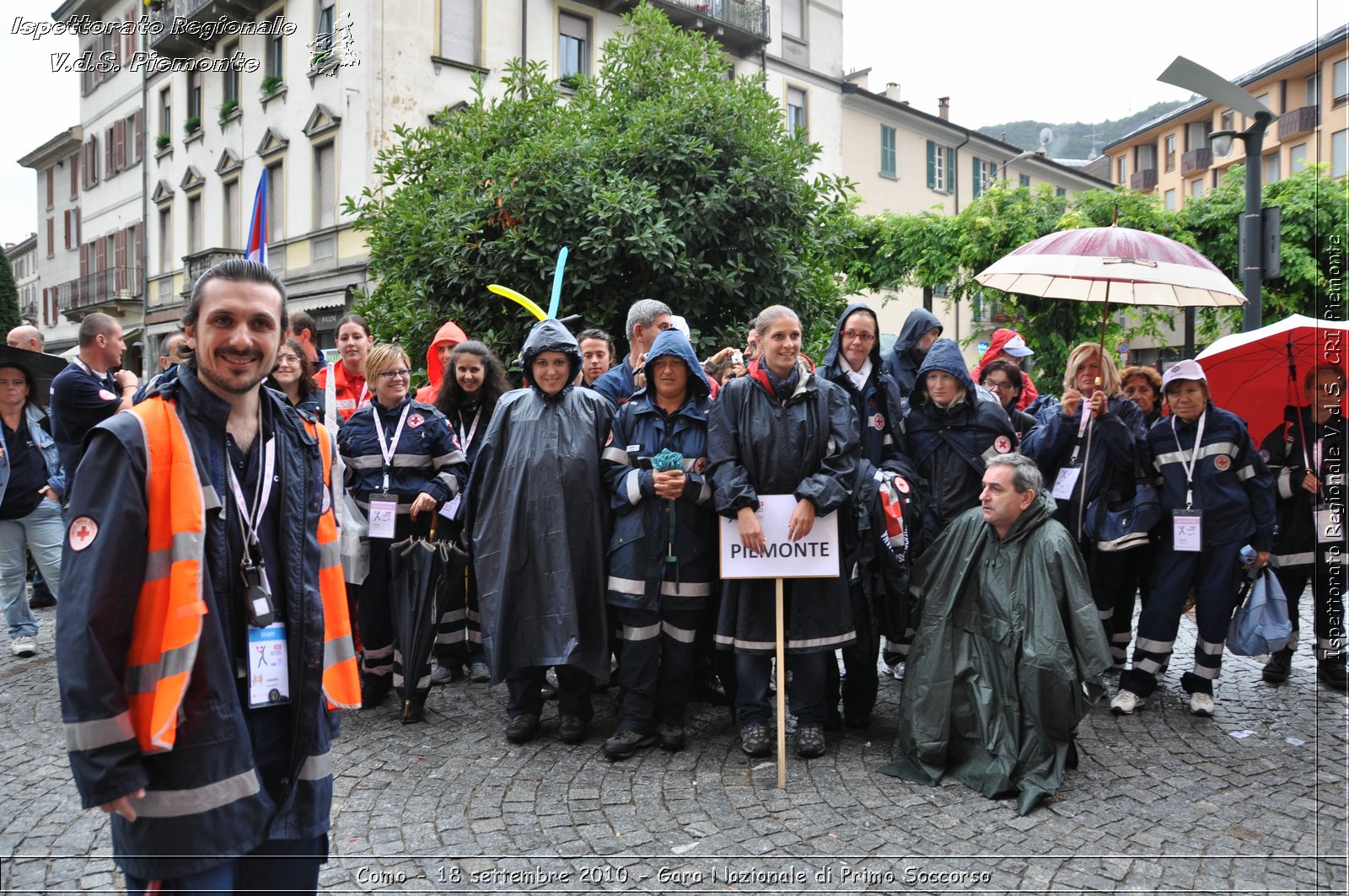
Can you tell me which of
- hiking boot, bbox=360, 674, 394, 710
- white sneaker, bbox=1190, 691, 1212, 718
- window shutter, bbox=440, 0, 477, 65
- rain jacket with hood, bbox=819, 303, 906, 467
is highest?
window shutter, bbox=440, 0, 477, 65

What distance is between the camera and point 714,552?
4844mm

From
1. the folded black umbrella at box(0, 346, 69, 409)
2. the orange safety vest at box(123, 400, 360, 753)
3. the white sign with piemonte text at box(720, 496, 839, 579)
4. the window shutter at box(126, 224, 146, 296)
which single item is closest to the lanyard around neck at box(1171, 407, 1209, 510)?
the white sign with piemonte text at box(720, 496, 839, 579)

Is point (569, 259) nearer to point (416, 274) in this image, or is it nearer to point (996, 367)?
point (416, 274)

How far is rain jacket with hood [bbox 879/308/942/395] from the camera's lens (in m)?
5.90

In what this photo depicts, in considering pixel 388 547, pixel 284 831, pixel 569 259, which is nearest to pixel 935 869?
pixel 284 831

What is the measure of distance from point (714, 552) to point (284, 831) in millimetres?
2872

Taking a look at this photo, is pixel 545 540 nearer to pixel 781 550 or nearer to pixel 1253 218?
pixel 781 550

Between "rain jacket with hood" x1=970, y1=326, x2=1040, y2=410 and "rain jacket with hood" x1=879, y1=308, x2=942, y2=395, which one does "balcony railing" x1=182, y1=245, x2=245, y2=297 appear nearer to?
"rain jacket with hood" x1=970, y1=326, x2=1040, y2=410

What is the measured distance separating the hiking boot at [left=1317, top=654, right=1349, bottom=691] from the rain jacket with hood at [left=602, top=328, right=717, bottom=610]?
4.25 meters

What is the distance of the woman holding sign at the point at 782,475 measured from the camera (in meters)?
4.64

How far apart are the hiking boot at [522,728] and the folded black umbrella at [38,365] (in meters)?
4.63

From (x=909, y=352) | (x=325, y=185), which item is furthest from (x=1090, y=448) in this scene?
(x=325, y=185)

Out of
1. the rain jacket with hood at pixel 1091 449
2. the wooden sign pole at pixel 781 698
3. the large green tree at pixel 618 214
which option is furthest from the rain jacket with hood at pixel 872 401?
the large green tree at pixel 618 214

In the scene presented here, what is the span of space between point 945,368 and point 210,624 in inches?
160
